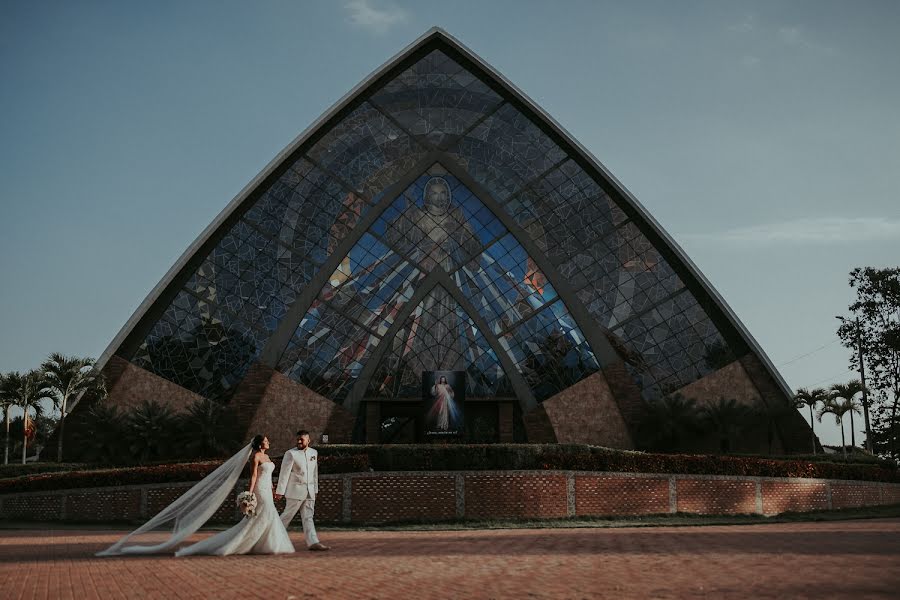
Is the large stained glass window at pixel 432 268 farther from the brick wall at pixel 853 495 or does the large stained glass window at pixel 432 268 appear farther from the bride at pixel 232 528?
the bride at pixel 232 528

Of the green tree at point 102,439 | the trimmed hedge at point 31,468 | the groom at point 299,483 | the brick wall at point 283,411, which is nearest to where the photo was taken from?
the groom at point 299,483

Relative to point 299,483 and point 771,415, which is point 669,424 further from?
point 299,483

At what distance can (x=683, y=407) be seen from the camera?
4166cm

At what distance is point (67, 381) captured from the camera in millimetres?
40719

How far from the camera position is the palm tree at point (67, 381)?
40.4 m

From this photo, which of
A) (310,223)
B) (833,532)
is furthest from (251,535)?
(310,223)

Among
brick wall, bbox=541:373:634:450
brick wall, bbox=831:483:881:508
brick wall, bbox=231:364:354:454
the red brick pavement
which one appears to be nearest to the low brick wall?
brick wall, bbox=831:483:881:508

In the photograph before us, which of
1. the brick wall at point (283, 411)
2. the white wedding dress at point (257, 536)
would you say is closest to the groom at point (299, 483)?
the white wedding dress at point (257, 536)

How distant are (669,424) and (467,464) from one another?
21.2 m

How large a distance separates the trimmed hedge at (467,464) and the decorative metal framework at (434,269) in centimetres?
1768

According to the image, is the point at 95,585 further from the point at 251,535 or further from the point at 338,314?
the point at 338,314

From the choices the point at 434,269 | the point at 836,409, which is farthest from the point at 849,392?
the point at 434,269

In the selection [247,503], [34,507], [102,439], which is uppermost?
[102,439]

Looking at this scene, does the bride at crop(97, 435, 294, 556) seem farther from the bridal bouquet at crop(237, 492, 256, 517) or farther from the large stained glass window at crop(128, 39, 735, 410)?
Answer: the large stained glass window at crop(128, 39, 735, 410)
